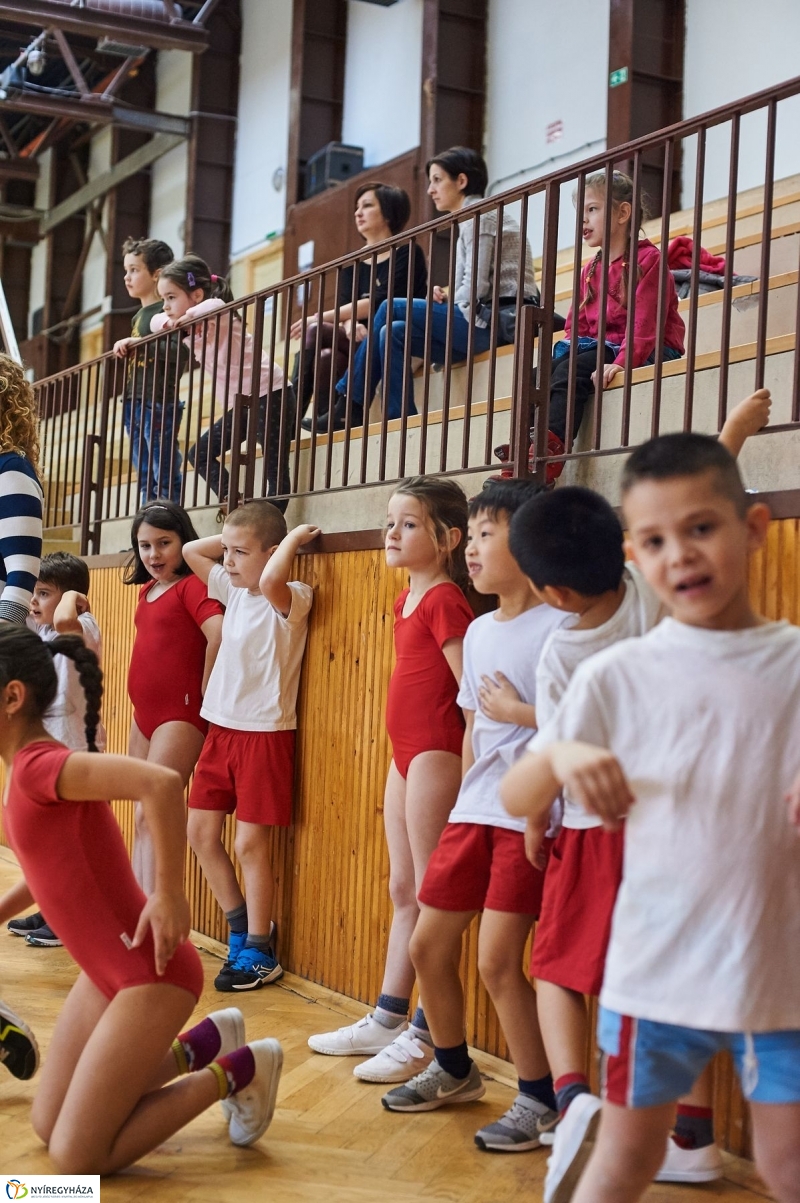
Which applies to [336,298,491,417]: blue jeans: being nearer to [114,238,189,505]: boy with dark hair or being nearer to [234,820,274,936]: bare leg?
[114,238,189,505]: boy with dark hair

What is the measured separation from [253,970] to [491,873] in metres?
1.43

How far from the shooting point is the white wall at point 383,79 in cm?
1042

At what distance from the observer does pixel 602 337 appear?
10.5 ft

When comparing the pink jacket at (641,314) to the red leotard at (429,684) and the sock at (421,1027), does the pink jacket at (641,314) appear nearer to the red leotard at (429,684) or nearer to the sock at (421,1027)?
the red leotard at (429,684)

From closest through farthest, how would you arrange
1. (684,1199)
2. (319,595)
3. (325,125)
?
(684,1199), (319,595), (325,125)

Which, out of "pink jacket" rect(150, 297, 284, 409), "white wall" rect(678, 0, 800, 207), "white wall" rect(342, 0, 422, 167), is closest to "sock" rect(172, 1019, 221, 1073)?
"pink jacket" rect(150, 297, 284, 409)

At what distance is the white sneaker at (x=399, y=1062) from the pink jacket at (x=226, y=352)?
103 inches

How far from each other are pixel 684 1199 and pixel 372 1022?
109cm

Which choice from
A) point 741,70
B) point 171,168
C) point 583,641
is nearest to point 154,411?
point 583,641

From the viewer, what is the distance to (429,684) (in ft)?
10.5

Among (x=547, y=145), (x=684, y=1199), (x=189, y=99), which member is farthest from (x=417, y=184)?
(x=684, y=1199)

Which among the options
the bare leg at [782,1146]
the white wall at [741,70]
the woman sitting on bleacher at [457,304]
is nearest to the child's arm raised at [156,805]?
the bare leg at [782,1146]

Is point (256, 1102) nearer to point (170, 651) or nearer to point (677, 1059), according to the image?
point (677, 1059)

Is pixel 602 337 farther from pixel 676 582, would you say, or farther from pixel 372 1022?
pixel 372 1022
